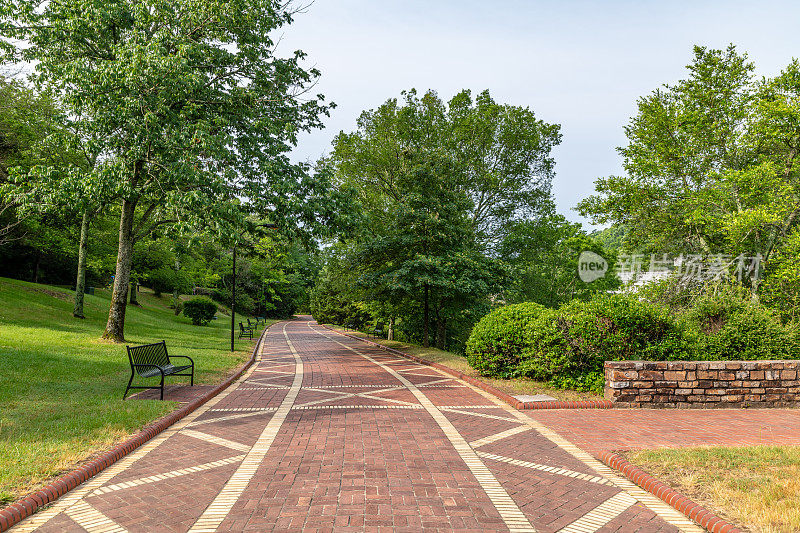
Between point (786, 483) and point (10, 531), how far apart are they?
701 centimetres

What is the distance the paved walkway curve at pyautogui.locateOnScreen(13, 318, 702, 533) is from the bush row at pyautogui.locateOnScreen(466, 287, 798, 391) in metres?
2.82

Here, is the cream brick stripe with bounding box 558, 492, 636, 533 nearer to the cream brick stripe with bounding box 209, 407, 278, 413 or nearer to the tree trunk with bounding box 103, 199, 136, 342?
the cream brick stripe with bounding box 209, 407, 278, 413

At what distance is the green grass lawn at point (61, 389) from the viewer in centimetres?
486

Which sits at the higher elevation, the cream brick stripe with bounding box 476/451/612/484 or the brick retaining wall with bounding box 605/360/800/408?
the brick retaining wall with bounding box 605/360/800/408

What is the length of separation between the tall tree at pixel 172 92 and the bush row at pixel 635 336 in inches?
364

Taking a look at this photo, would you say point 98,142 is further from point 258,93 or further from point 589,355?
point 589,355

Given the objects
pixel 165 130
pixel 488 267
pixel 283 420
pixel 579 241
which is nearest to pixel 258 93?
pixel 165 130

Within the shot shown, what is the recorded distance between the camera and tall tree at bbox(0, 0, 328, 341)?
475 inches

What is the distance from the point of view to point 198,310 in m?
30.1

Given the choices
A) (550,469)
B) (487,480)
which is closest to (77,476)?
(487,480)

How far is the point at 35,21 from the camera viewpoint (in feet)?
43.3

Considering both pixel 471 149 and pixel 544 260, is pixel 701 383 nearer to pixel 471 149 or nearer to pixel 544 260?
pixel 471 149

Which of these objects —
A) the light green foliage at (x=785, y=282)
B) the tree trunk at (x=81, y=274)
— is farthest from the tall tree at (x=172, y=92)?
the light green foliage at (x=785, y=282)

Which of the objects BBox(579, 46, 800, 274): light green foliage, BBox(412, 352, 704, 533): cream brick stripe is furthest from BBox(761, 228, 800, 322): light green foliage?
BBox(412, 352, 704, 533): cream brick stripe
